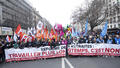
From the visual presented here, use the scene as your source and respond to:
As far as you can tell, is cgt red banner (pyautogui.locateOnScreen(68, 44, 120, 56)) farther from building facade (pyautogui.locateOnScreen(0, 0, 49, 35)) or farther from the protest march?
building facade (pyautogui.locateOnScreen(0, 0, 49, 35))

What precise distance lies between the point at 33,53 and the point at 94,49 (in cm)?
478

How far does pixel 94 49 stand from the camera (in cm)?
875

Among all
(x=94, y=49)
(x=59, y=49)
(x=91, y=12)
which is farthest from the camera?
(x=91, y=12)

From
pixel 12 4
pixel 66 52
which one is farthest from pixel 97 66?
pixel 12 4

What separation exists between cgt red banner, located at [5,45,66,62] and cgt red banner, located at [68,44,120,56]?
815 millimetres

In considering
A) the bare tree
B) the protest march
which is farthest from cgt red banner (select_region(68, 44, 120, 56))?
the bare tree

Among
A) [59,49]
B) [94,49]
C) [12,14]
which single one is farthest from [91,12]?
[12,14]

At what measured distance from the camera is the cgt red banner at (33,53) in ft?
27.9

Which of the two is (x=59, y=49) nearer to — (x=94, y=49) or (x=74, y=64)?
(x=74, y=64)

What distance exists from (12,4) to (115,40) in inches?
1679

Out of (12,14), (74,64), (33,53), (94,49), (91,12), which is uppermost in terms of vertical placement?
(12,14)

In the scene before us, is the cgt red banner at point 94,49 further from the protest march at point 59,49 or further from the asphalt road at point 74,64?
the asphalt road at point 74,64

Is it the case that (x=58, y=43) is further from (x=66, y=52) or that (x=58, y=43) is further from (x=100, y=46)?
(x=100, y=46)

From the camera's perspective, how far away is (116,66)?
20.5ft
